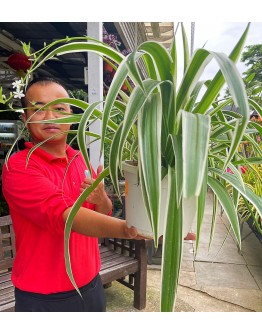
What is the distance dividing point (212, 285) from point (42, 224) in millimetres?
1923

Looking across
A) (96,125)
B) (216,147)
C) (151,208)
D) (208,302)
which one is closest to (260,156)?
(216,147)

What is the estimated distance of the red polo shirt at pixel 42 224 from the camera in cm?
77

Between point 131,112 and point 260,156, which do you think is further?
point 260,156

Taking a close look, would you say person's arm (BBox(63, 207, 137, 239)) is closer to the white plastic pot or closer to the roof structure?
the white plastic pot

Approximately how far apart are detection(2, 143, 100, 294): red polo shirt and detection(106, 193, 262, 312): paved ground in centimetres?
91

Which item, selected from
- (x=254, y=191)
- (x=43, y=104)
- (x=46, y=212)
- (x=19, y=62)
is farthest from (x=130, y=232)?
(x=19, y=62)

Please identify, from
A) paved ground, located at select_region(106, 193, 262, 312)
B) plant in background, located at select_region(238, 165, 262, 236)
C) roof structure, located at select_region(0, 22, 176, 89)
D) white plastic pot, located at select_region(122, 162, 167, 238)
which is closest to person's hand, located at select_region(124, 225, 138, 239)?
white plastic pot, located at select_region(122, 162, 167, 238)

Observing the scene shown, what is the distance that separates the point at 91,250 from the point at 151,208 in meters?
0.59

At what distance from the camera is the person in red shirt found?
2.55 ft

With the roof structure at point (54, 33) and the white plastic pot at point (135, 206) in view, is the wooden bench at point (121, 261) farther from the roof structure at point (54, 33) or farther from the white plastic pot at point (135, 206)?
the roof structure at point (54, 33)

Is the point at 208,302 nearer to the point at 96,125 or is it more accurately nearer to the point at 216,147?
the point at 96,125

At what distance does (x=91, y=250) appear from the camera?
3.24 ft

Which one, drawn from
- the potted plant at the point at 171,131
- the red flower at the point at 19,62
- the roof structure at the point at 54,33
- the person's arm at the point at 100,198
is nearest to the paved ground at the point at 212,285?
the person's arm at the point at 100,198
